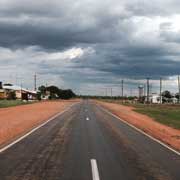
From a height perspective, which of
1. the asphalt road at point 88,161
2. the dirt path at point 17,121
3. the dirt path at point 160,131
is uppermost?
the dirt path at point 17,121

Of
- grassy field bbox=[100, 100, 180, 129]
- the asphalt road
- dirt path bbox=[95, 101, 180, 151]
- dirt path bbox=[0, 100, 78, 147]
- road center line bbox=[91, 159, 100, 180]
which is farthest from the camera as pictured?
grassy field bbox=[100, 100, 180, 129]

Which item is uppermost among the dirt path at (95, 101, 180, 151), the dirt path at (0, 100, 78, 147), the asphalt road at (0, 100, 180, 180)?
the dirt path at (0, 100, 78, 147)

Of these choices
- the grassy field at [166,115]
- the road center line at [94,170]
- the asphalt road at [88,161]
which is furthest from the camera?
the grassy field at [166,115]

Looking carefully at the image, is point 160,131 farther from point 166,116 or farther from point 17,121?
point 166,116

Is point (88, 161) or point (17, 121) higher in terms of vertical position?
point (17, 121)

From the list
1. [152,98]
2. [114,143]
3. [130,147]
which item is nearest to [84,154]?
[130,147]

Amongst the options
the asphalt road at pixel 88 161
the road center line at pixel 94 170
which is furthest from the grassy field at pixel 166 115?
the road center line at pixel 94 170

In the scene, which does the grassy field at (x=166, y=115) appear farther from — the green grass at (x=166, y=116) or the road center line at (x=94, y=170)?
the road center line at (x=94, y=170)

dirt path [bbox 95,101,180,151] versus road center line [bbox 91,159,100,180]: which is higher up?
road center line [bbox 91,159,100,180]

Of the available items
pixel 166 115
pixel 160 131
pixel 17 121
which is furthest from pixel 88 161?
pixel 166 115

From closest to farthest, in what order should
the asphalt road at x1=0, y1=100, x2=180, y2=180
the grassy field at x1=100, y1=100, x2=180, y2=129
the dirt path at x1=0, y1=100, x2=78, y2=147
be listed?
the asphalt road at x1=0, y1=100, x2=180, y2=180 → the dirt path at x1=0, y1=100, x2=78, y2=147 → the grassy field at x1=100, y1=100, x2=180, y2=129

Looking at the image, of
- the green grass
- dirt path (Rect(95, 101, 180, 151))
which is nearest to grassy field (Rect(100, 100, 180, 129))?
the green grass

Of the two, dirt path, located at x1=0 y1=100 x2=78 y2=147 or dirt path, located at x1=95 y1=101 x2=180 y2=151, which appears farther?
dirt path, located at x1=0 y1=100 x2=78 y2=147

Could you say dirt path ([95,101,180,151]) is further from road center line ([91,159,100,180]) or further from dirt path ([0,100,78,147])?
dirt path ([0,100,78,147])
